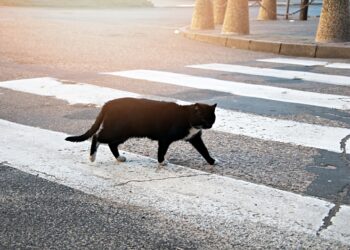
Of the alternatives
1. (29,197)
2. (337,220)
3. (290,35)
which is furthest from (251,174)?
(290,35)

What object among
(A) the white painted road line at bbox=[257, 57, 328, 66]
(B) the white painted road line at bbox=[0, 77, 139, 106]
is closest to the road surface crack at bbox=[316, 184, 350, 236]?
(B) the white painted road line at bbox=[0, 77, 139, 106]

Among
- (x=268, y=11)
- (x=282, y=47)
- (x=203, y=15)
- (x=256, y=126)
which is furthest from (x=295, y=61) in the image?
(x=268, y=11)

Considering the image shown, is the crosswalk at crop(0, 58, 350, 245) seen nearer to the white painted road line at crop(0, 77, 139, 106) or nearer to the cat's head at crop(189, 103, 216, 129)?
the white painted road line at crop(0, 77, 139, 106)

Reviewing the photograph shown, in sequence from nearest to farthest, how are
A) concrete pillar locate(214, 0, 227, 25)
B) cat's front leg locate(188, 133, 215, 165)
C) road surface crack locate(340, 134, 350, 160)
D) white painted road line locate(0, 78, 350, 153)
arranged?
cat's front leg locate(188, 133, 215, 165) < road surface crack locate(340, 134, 350, 160) < white painted road line locate(0, 78, 350, 153) < concrete pillar locate(214, 0, 227, 25)

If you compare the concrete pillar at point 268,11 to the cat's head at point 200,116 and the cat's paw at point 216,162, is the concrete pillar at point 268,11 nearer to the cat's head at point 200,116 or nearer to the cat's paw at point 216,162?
the cat's paw at point 216,162

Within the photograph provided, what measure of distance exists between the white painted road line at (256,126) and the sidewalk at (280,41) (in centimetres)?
483

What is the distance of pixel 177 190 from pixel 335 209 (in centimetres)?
92

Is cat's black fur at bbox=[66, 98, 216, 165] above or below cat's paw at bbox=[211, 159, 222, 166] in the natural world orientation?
above

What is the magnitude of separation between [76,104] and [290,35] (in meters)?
7.41

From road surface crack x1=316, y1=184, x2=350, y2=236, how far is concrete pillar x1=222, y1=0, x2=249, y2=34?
29.6ft

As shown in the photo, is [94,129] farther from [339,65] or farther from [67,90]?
[339,65]

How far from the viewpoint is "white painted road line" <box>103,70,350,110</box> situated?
6629 millimetres

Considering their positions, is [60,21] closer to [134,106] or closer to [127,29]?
[127,29]

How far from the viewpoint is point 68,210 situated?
3426mm
